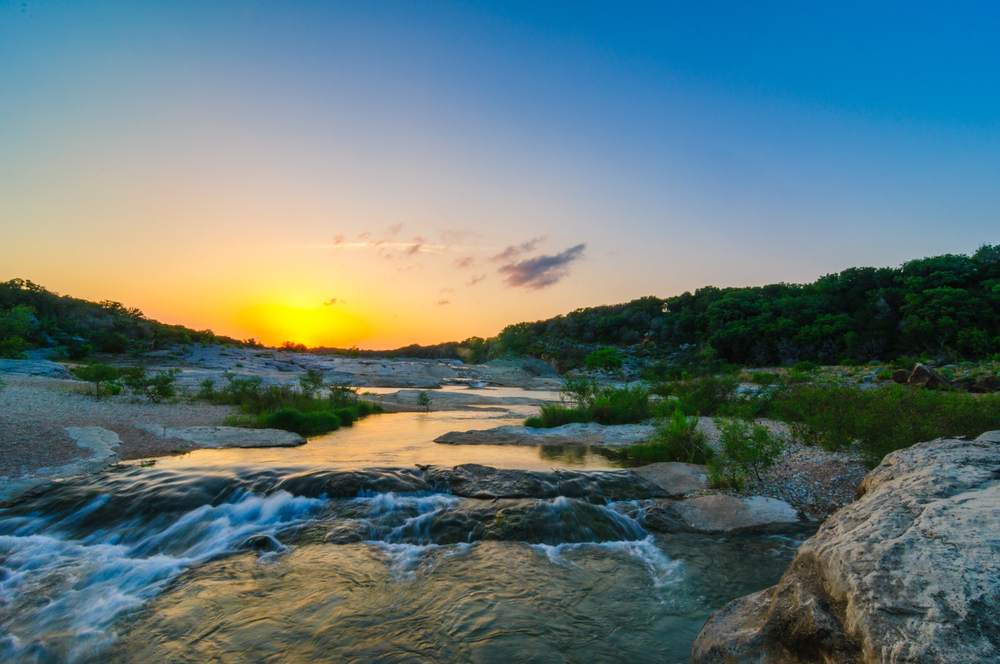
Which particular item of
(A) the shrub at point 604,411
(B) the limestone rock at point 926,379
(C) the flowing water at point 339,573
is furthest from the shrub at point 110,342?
(B) the limestone rock at point 926,379

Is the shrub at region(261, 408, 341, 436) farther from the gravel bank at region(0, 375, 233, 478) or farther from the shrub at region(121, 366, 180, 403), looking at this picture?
the shrub at region(121, 366, 180, 403)

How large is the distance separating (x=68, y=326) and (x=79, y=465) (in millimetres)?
32278

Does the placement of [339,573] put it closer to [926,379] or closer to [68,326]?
[926,379]

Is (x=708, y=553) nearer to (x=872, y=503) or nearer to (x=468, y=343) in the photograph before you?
(x=872, y=503)

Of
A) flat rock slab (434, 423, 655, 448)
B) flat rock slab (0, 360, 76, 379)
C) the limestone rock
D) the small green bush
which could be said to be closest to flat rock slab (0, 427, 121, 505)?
flat rock slab (434, 423, 655, 448)

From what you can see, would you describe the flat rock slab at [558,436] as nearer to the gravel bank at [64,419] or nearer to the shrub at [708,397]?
the shrub at [708,397]

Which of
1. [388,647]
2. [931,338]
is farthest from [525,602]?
[931,338]

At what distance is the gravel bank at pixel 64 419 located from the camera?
931 centimetres

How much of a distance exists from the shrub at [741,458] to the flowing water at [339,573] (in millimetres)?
1879

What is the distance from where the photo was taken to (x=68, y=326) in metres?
32.1

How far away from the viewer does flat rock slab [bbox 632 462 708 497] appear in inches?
353

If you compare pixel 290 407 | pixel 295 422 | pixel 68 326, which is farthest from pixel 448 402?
pixel 68 326

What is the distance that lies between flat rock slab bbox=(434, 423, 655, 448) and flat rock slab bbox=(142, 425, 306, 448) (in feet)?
14.7

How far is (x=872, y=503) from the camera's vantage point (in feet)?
11.1
